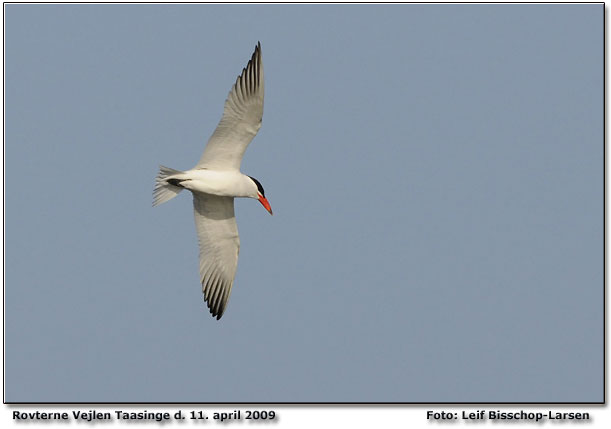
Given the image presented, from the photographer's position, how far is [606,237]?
14789mm

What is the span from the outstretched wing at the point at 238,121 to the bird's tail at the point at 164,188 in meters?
0.40

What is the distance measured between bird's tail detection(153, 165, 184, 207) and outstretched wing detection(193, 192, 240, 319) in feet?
2.41

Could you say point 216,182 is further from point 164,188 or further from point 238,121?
point 238,121

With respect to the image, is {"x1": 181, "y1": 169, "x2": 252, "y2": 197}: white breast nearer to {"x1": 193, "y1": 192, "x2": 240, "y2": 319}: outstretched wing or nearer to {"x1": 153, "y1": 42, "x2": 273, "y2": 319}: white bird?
{"x1": 153, "y1": 42, "x2": 273, "y2": 319}: white bird

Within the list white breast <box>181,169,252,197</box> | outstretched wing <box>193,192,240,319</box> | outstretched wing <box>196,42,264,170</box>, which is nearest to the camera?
outstretched wing <box>196,42,264,170</box>

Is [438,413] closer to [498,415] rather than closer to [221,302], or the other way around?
[498,415]

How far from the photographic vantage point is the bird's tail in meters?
14.5

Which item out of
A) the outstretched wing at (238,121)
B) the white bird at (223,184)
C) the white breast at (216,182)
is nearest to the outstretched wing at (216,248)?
the white bird at (223,184)

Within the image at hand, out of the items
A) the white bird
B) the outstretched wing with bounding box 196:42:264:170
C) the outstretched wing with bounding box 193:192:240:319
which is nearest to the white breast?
the white bird

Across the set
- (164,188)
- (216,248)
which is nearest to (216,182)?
(164,188)

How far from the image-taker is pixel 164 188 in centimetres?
1458

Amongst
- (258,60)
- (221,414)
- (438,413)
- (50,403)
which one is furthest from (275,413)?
(258,60)

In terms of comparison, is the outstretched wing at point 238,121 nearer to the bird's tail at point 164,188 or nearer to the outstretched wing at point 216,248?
the bird's tail at point 164,188

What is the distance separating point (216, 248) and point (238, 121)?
6.99 feet
